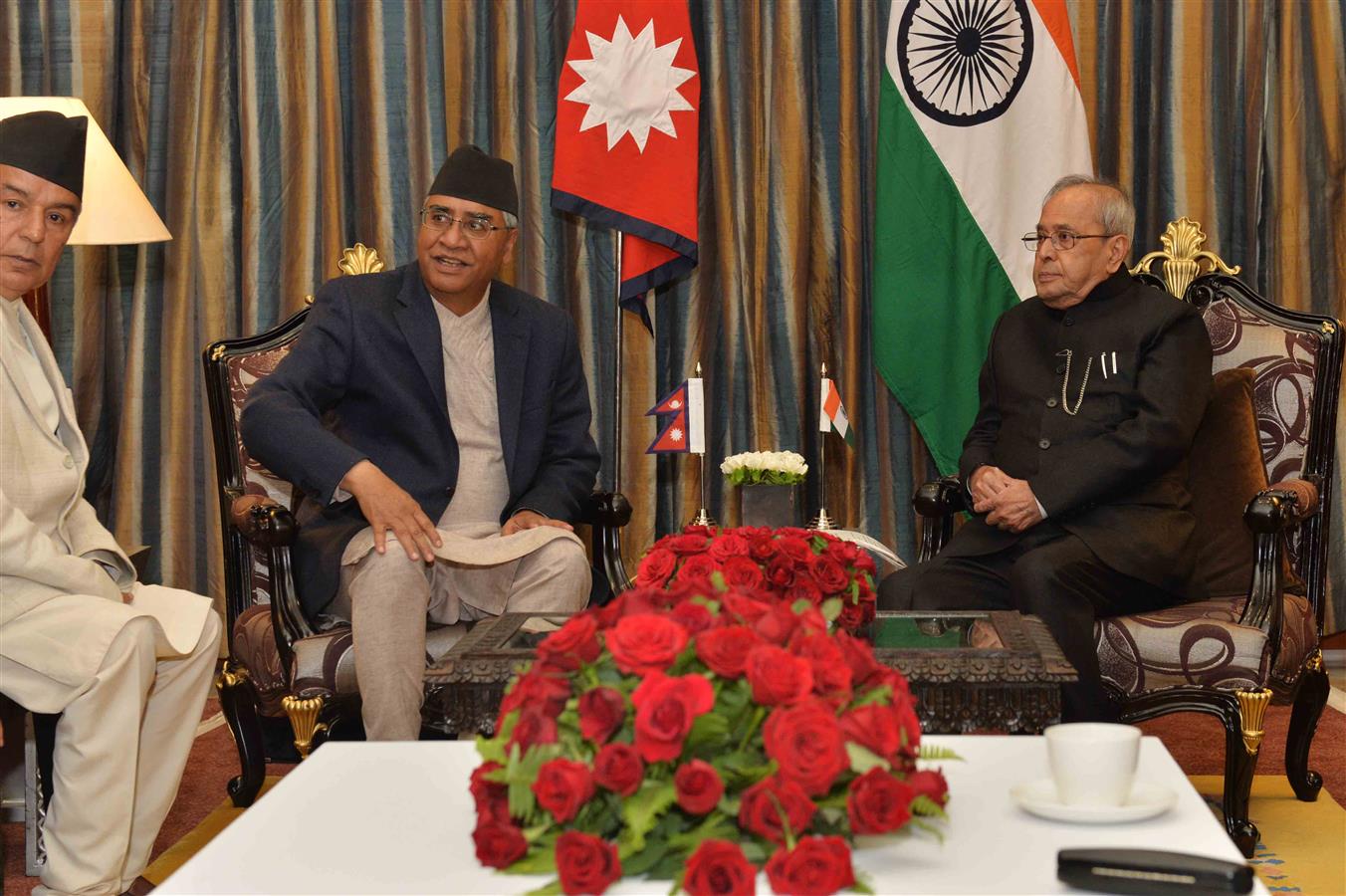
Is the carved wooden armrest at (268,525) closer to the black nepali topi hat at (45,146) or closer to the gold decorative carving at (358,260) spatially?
the black nepali topi hat at (45,146)

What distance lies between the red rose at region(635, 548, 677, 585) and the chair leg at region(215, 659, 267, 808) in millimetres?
1174

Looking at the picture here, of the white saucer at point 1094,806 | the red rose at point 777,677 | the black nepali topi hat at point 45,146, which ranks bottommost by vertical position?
the white saucer at point 1094,806

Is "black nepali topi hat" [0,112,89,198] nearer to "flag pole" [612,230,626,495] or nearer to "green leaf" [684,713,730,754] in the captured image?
"flag pole" [612,230,626,495]

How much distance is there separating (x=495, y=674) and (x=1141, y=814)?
3.53 feet

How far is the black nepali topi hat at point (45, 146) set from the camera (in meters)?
2.95

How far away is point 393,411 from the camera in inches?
138

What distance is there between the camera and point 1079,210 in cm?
364

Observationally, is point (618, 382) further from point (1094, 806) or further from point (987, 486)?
point (1094, 806)

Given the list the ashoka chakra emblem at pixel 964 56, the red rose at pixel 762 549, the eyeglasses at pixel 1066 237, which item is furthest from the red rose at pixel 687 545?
the ashoka chakra emblem at pixel 964 56

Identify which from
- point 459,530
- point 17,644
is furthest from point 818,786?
point 459,530

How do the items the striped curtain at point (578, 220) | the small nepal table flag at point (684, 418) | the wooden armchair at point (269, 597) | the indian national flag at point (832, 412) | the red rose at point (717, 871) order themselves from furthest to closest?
1. the striped curtain at point (578, 220)
2. the indian national flag at point (832, 412)
3. the small nepal table flag at point (684, 418)
4. the wooden armchair at point (269, 597)
5. the red rose at point (717, 871)

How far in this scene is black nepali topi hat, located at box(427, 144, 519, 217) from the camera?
11.7 ft

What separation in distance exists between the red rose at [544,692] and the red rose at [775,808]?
217mm

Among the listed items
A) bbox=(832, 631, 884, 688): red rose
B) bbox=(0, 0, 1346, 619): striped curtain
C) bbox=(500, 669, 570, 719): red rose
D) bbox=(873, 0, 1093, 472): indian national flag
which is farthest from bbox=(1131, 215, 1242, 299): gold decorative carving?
bbox=(500, 669, 570, 719): red rose
